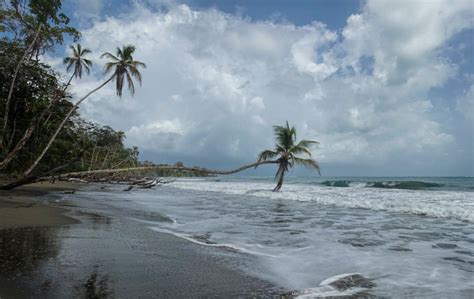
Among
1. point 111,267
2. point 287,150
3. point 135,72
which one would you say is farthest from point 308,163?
point 111,267

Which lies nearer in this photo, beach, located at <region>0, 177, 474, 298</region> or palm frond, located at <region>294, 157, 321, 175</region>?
beach, located at <region>0, 177, 474, 298</region>

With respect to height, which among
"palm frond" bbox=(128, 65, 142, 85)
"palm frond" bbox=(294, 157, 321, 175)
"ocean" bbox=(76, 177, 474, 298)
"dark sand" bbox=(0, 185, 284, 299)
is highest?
"palm frond" bbox=(128, 65, 142, 85)

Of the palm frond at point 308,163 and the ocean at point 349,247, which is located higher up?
the palm frond at point 308,163

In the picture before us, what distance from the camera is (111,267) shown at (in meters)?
4.90

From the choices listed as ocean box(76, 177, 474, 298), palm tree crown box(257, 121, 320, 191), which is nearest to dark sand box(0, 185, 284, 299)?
ocean box(76, 177, 474, 298)

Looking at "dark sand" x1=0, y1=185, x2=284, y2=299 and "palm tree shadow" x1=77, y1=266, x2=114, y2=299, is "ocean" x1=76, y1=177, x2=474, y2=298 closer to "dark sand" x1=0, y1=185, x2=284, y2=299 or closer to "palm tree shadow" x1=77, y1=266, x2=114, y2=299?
"dark sand" x1=0, y1=185, x2=284, y2=299

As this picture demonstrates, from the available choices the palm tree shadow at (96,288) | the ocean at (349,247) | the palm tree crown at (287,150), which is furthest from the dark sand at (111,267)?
the palm tree crown at (287,150)

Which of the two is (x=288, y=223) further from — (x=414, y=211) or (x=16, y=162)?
(x=16, y=162)

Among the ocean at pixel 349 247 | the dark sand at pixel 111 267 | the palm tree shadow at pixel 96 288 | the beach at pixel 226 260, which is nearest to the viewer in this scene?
the palm tree shadow at pixel 96 288

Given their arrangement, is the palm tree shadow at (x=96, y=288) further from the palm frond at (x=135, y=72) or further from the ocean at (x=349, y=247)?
the palm frond at (x=135, y=72)

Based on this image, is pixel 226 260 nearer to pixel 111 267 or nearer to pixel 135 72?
pixel 111 267

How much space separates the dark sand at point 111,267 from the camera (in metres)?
3.95

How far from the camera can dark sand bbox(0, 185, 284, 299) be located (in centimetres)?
395

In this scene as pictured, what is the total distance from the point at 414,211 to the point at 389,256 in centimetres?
931
